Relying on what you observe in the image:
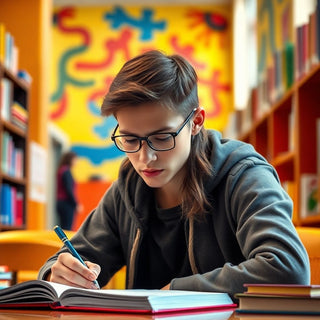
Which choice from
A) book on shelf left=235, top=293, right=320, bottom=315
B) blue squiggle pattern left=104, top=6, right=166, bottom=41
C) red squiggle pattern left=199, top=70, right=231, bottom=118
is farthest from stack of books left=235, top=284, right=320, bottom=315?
blue squiggle pattern left=104, top=6, right=166, bottom=41

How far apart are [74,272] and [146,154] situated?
276 mm

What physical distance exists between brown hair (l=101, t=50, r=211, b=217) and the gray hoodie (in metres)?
0.03

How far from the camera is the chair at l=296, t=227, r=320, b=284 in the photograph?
4.94 feet

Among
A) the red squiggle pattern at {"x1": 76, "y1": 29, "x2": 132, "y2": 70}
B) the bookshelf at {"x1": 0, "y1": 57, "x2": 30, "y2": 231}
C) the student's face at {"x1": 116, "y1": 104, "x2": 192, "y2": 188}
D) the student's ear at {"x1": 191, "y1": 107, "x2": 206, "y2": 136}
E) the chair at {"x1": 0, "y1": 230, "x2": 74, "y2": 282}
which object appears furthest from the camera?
the red squiggle pattern at {"x1": 76, "y1": 29, "x2": 132, "y2": 70}

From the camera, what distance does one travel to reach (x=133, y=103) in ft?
4.23

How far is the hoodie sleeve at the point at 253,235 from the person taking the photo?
1.15 m

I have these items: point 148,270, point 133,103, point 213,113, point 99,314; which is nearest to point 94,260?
point 148,270

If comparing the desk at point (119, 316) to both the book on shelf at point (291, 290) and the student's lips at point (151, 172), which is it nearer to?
the book on shelf at point (291, 290)

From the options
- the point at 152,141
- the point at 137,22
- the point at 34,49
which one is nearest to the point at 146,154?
the point at 152,141

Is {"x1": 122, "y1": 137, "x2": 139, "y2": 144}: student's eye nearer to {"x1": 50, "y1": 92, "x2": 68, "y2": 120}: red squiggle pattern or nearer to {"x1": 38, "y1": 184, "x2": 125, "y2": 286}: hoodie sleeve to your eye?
{"x1": 38, "y1": 184, "x2": 125, "y2": 286}: hoodie sleeve

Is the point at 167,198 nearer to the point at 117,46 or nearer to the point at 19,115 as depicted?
the point at 19,115

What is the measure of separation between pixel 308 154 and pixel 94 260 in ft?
7.72

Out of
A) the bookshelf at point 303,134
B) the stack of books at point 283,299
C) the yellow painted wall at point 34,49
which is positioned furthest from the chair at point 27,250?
the yellow painted wall at point 34,49

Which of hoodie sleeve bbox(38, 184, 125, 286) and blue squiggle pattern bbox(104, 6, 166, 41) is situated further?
blue squiggle pattern bbox(104, 6, 166, 41)
